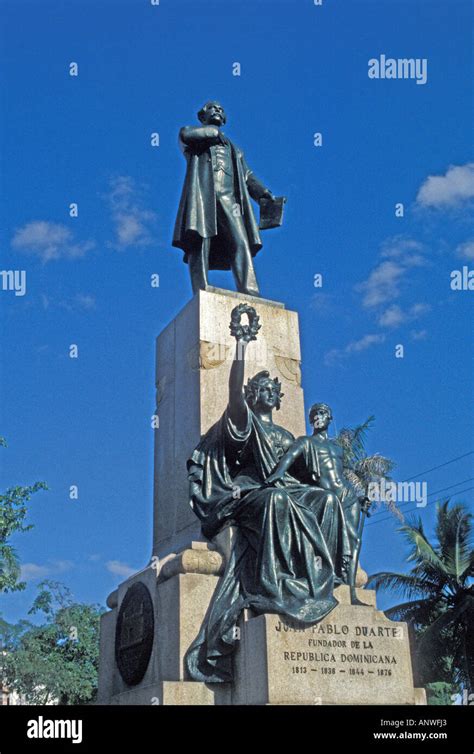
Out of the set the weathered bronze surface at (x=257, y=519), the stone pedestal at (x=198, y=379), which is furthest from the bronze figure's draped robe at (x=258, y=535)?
the stone pedestal at (x=198, y=379)

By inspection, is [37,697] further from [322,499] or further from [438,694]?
→ [322,499]

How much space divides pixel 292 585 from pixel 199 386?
2776 millimetres

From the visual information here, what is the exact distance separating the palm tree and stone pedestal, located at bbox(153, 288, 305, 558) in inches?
545

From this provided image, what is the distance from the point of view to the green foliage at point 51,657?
2667 cm

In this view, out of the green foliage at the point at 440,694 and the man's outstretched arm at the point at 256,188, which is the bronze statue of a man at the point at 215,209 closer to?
the man's outstretched arm at the point at 256,188

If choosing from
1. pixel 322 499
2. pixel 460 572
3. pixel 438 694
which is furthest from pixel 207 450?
pixel 438 694

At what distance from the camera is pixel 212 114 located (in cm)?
1169

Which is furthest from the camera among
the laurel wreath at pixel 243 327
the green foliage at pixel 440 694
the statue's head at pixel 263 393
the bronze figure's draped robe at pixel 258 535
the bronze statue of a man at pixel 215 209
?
the green foliage at pixel 440 694

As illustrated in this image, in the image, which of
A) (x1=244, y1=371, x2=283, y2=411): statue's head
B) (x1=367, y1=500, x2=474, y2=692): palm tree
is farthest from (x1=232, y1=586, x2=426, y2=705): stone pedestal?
(x1=367, y1=500, x2=474, y2=692): palm tree

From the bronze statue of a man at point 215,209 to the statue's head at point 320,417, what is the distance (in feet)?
7.77

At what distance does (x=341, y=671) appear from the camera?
7270 mm

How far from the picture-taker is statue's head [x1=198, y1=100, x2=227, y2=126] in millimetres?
11703

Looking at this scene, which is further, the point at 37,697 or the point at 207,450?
the point at 37,697
